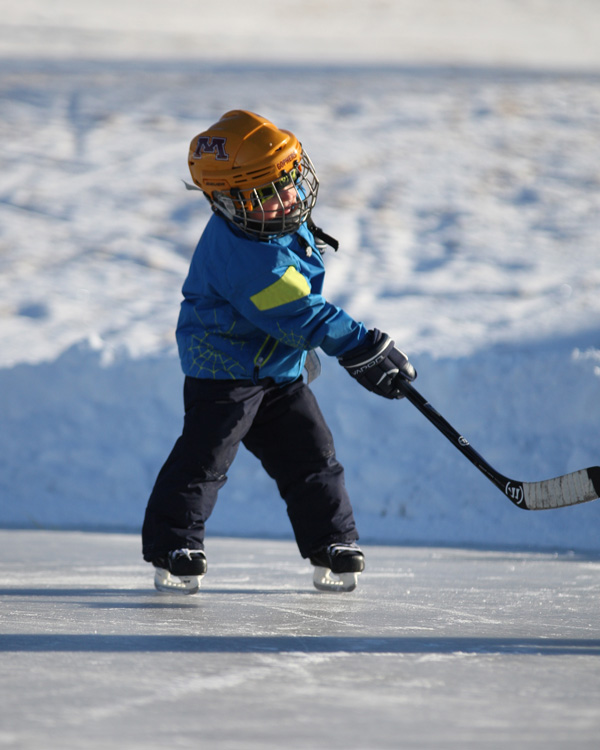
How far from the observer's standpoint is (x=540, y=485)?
2.38 metres

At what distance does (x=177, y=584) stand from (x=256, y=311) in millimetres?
702

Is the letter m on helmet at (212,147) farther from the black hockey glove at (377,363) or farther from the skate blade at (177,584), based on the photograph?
the skate blade at (177,584)

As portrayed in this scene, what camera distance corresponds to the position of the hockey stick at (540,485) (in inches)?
86.5

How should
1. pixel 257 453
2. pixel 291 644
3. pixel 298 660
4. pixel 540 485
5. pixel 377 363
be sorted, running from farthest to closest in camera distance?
pixel 257 453 < pixel 377 363 < pixel 540 485 < pixel 291 644 < pixel 298 660

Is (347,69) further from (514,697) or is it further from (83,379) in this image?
(514,697)

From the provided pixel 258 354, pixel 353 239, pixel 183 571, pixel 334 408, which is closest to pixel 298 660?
pixel 183 571

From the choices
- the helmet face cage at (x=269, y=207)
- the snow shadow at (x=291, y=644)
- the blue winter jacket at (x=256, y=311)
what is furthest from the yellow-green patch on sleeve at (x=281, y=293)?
the snow shadow at (x=291, y=644)

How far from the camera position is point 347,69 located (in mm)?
13500

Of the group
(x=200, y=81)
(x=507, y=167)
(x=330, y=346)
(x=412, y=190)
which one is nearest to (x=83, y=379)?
(x=330, y=346)

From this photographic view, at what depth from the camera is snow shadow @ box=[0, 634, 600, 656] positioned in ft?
5.93

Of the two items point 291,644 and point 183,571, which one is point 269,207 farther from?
point 291,644

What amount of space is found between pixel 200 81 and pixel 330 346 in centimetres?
1112

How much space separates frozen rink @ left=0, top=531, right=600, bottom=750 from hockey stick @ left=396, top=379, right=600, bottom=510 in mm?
242

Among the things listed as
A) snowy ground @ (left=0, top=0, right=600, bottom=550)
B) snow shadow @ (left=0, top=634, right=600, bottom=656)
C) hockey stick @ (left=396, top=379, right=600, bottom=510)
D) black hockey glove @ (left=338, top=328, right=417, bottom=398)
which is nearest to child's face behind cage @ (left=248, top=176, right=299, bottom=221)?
black hockey glove @ (left=338, top=328, right=417, bottom=398)
